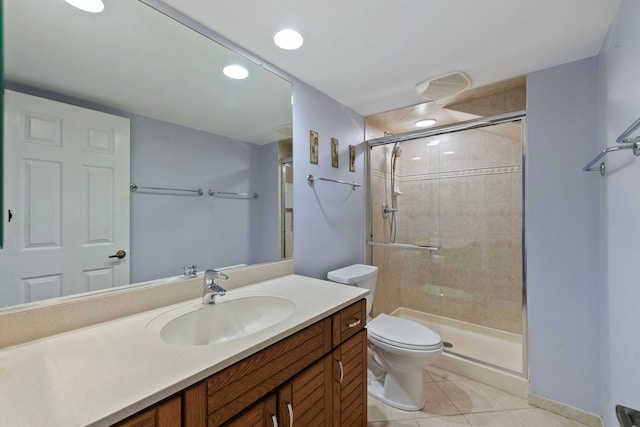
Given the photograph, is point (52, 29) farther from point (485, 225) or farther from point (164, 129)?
point (485, 225)

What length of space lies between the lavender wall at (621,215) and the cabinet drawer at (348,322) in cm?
108

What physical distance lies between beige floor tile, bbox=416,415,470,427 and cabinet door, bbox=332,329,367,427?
19.3 inches

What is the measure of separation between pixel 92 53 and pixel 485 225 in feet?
9.52

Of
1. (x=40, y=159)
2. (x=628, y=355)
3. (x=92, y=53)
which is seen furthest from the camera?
(x=628, y=355)

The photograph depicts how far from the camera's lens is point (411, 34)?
139cm

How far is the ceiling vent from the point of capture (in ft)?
5.89

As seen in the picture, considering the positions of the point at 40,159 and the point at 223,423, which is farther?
the point at 40,159

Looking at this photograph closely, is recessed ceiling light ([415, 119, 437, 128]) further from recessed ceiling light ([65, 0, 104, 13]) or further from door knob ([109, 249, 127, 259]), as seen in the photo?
door knob ([109, 249, 127, 259])

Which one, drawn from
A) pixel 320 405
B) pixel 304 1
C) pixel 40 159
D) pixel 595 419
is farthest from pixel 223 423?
pixel 595 419

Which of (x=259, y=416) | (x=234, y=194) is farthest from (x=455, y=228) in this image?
(x=259, y=416)

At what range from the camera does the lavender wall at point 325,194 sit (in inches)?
71.5

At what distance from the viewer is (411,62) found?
5.40 ft

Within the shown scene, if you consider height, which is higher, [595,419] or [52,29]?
[52,29]

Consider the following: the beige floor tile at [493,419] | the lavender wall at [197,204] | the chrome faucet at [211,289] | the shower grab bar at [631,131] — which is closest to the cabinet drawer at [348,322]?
the chrome faucet at [211,289]
